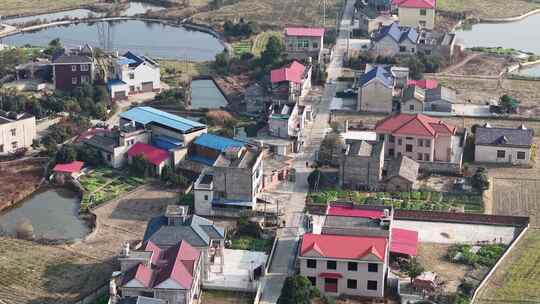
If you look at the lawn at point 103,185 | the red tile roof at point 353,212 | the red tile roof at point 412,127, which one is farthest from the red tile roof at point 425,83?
the lawn at point 103,185

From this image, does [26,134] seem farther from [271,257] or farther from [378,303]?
[378,303]

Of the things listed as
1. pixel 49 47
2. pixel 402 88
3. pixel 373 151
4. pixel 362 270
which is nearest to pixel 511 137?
pixel 373 151

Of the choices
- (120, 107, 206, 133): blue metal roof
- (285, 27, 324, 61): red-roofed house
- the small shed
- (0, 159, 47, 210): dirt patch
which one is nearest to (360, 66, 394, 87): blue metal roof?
(285, 27, 324, 61): red-roofed house

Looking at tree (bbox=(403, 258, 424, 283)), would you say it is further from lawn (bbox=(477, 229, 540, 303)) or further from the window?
the window

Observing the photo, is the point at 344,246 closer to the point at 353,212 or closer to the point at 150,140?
the point at 353,212

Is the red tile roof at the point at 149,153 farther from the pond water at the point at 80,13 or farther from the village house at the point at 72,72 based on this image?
the pond water at the point at 80,13

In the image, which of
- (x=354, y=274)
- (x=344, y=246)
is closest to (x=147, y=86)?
(x=344, y=246)
